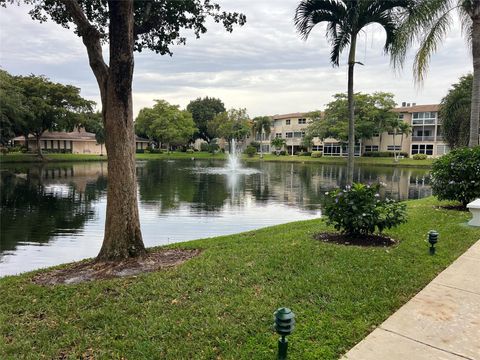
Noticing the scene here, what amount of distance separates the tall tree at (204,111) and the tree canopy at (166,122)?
11.6m

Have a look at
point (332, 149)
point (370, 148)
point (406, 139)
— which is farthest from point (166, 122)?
point (406, 139)

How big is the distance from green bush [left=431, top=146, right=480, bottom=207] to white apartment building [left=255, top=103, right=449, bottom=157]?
1687 inches

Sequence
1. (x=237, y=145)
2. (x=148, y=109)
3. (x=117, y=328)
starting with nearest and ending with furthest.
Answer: (x=117, y=328), (x=148, y=109), (x=237, y=145)

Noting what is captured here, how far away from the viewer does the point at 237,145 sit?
8025 cm

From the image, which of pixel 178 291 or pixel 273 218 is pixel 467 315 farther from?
pixel 273 218

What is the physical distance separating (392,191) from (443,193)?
38.5 ft

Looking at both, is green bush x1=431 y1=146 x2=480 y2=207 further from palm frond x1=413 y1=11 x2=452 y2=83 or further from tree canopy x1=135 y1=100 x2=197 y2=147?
tree canopy x1=135 y1=100 x2=197 y2=147

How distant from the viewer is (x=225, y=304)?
4.38m

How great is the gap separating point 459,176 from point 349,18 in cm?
488

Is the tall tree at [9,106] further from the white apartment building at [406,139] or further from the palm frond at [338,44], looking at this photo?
the white apartment building at [406,139]

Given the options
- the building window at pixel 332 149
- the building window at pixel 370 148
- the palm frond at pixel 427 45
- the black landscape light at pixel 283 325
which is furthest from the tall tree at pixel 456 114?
the building window at pixel 332 149

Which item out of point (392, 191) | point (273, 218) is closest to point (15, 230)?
point (273, 218)

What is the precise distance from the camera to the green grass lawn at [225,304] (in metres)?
3.60

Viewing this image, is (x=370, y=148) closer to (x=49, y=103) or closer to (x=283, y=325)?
(x=49, y=103)
